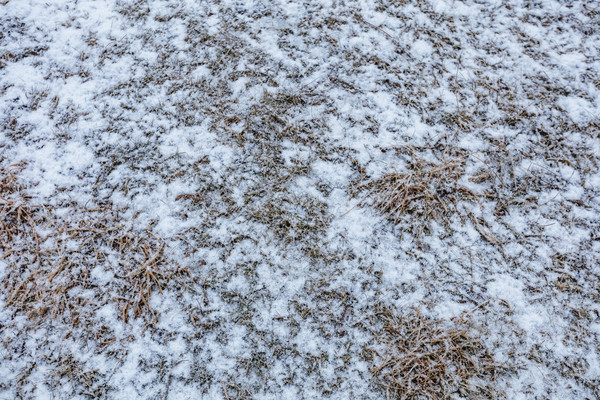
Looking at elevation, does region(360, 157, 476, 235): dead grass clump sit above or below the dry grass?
above

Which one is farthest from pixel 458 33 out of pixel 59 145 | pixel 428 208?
pixel 59 145

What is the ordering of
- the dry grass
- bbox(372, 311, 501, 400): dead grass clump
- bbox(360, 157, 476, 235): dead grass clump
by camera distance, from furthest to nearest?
1. bbox(360, 157, 476, 235): dead grass clump
2. the dry grass
3. bbox(372, 311, 501, 400): dead grass clump

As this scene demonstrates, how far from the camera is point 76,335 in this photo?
6.53ft

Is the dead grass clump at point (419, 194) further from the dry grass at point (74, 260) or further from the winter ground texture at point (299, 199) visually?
the dry grass at point (74, 260)

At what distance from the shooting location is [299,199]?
95.3 inches

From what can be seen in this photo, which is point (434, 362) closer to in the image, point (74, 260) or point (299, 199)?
point (299, 199)

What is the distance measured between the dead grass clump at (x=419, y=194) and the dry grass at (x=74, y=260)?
1.40 meters

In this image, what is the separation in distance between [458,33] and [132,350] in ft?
11.1

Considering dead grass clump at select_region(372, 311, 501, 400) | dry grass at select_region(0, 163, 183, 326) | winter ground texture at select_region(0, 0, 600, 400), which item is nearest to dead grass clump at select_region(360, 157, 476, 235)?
winter ground texture at select_region(0, 0, 600, 400)

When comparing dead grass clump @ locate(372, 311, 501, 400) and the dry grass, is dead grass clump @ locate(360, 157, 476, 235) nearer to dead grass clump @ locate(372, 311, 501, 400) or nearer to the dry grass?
dead grass clump @ locate(372, 311, 501, 400)

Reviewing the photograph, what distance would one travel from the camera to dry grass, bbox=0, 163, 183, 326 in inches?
81.4

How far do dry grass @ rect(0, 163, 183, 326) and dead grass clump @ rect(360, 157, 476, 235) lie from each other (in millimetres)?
1401

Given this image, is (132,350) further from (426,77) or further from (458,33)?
(458,33)

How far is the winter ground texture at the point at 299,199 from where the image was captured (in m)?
1.95
